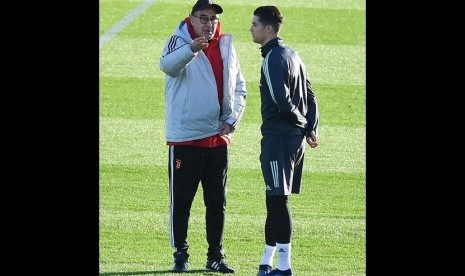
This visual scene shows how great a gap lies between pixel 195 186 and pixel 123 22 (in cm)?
899

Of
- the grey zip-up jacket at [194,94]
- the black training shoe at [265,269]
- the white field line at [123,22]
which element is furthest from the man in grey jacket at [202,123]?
the white field line at [123,22]

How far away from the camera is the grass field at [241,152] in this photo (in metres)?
8.78

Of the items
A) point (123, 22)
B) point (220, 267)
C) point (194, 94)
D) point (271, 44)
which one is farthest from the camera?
point (123, 22)

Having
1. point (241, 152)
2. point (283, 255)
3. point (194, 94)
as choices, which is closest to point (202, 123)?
point (194, 94)

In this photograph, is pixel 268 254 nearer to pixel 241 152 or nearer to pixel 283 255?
pixel 283 255

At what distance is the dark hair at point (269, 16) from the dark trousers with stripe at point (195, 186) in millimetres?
980

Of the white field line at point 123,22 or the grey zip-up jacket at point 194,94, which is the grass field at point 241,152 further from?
the grey zip-up jacket at point 194,94

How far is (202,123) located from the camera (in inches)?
313

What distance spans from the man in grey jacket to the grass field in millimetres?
340

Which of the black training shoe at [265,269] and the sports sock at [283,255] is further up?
the sports sock at [283,255]

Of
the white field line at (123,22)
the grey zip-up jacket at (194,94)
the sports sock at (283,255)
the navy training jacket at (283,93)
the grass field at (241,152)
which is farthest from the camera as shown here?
the white field line at (123,22)
